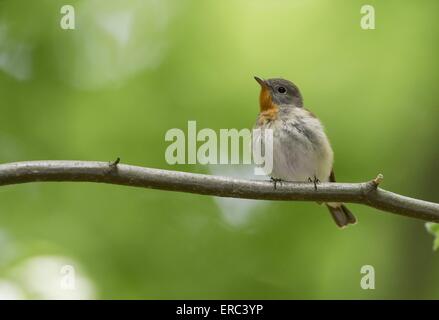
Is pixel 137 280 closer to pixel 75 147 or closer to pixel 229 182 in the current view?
pixel 75 147

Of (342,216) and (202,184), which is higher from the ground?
(342,216)

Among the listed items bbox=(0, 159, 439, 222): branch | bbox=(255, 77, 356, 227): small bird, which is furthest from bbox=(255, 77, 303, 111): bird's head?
bbox=(0, 159, 439, 222): branch

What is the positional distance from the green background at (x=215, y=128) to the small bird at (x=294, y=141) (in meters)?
1.38

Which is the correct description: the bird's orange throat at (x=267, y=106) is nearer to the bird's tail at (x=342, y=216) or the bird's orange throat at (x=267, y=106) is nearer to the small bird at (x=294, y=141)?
the small bird at (x=294, y=141)

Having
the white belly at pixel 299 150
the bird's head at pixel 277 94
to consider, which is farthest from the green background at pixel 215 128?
the white belly at pixel 299 150

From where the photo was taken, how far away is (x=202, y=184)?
5215 mm

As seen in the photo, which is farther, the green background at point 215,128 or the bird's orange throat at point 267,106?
the green background at point 215,128

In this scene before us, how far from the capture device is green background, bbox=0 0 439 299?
9484 mm

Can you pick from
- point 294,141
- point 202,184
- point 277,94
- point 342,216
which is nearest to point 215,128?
point 277,94

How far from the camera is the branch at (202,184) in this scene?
16.6ft

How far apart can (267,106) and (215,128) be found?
1.37 meters

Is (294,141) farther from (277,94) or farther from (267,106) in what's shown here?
(277,94)
